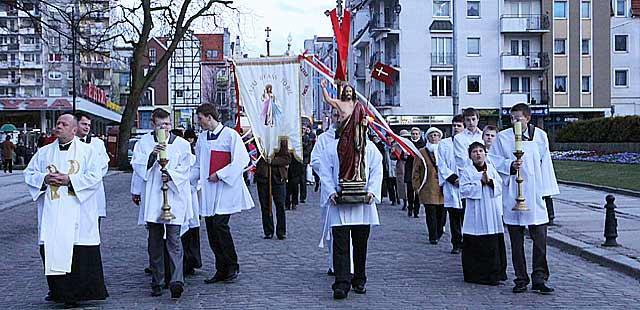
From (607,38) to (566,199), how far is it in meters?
45.6

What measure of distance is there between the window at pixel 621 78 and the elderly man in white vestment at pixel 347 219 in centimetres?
6186

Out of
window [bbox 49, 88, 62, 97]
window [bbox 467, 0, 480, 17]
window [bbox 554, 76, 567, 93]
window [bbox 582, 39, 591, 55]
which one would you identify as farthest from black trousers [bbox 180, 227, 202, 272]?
window [bbox 49, 88, 62, 97]

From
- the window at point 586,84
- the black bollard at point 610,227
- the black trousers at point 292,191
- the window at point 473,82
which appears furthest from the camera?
the window at point 586,84

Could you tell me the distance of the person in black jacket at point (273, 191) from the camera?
595 inches

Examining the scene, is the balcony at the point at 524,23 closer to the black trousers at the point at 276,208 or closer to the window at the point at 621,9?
the window at the point at 621,9

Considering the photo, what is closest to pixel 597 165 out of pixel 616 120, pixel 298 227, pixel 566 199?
pixel 616 120

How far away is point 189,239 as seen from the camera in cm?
1112

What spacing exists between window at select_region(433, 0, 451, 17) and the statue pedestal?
56.6m

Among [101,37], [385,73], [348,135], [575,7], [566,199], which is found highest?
[575,7]

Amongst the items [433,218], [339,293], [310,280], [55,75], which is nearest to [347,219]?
[339,293]

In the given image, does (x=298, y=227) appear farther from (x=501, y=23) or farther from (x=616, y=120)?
(x=501, y=23)

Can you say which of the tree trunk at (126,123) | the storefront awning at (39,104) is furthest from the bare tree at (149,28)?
the storefront awning at (39,104)

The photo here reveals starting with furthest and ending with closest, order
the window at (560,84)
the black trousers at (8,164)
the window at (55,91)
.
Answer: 1. the window at (55,91)
2. the window at (560,84)
3. the black trousers at (8,164)

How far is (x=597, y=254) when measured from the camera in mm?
12500
